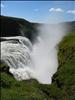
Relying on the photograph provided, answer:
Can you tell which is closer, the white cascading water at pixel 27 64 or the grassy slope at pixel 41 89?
the grassy slope at pixel 41 89

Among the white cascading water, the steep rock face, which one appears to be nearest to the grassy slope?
the white cascading water

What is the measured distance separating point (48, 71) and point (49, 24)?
7789 centimetres

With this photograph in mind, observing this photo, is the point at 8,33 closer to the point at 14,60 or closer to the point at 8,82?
the point at 14,60

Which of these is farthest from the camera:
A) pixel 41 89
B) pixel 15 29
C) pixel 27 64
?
pixel 15 29

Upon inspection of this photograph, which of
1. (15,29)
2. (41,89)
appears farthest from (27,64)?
(15,29)

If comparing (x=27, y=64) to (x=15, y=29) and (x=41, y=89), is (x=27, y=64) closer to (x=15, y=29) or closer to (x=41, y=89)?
(x=41, y=89)

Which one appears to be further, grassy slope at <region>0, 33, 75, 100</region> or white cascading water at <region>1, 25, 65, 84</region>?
white cascading water at <region>1, 25, 65, 84</region>

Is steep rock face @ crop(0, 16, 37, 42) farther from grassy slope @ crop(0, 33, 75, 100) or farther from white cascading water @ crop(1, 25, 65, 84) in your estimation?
grassy slope @ crop(0, 33, 75, 100)

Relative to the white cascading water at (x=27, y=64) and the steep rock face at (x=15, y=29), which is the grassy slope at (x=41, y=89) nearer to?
the white cascading water at (x=27, y=64)

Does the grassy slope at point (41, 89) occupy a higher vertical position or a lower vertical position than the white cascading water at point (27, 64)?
higher

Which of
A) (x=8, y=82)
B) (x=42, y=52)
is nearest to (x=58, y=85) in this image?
(x=8, y=82)

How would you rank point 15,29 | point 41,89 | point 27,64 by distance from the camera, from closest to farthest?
1. point 41,89
2. point 27,64
3. point 15,29

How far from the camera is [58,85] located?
2259 cm

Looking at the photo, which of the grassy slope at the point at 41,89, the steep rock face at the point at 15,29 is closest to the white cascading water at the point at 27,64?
the grassy slope at the point at 41,89
